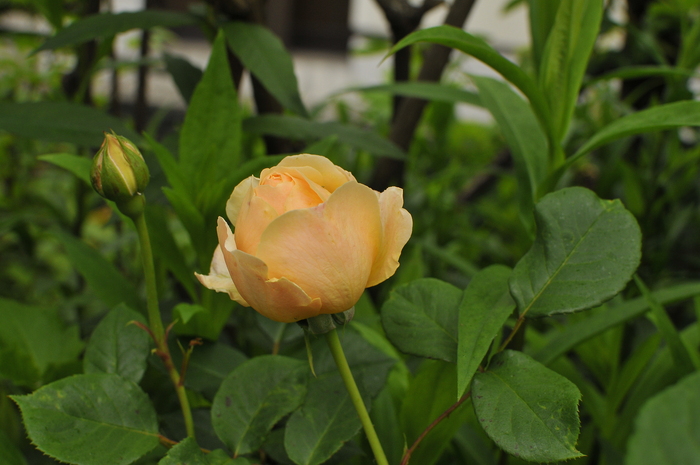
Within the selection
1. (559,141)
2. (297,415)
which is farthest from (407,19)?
(297,415)

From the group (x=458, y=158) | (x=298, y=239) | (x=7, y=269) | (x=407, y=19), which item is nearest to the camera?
(x=298, y=239)

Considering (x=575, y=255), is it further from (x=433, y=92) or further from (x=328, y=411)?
(x=433, y=92)

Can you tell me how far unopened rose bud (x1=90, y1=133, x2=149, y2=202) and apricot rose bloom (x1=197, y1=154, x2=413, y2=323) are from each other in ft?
0.23

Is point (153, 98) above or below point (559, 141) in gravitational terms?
below

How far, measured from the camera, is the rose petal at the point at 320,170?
282mm

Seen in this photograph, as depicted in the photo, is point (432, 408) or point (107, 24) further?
point (107, 24)

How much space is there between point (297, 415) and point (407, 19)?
675 mm

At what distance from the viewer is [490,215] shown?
47.2 inches

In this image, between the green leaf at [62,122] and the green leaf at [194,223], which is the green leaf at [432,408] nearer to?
the green leaf at [194,223]

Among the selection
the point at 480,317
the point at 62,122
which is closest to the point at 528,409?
the point at 480,317

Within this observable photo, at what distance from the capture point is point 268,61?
0.57 m

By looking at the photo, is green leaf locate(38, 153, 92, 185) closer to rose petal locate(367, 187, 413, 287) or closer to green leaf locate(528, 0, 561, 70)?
rose petal locate(367, 187, 413, 287)

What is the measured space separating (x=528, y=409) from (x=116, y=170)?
0.25 meters

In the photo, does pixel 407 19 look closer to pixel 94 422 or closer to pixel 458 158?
pixel 94 422
